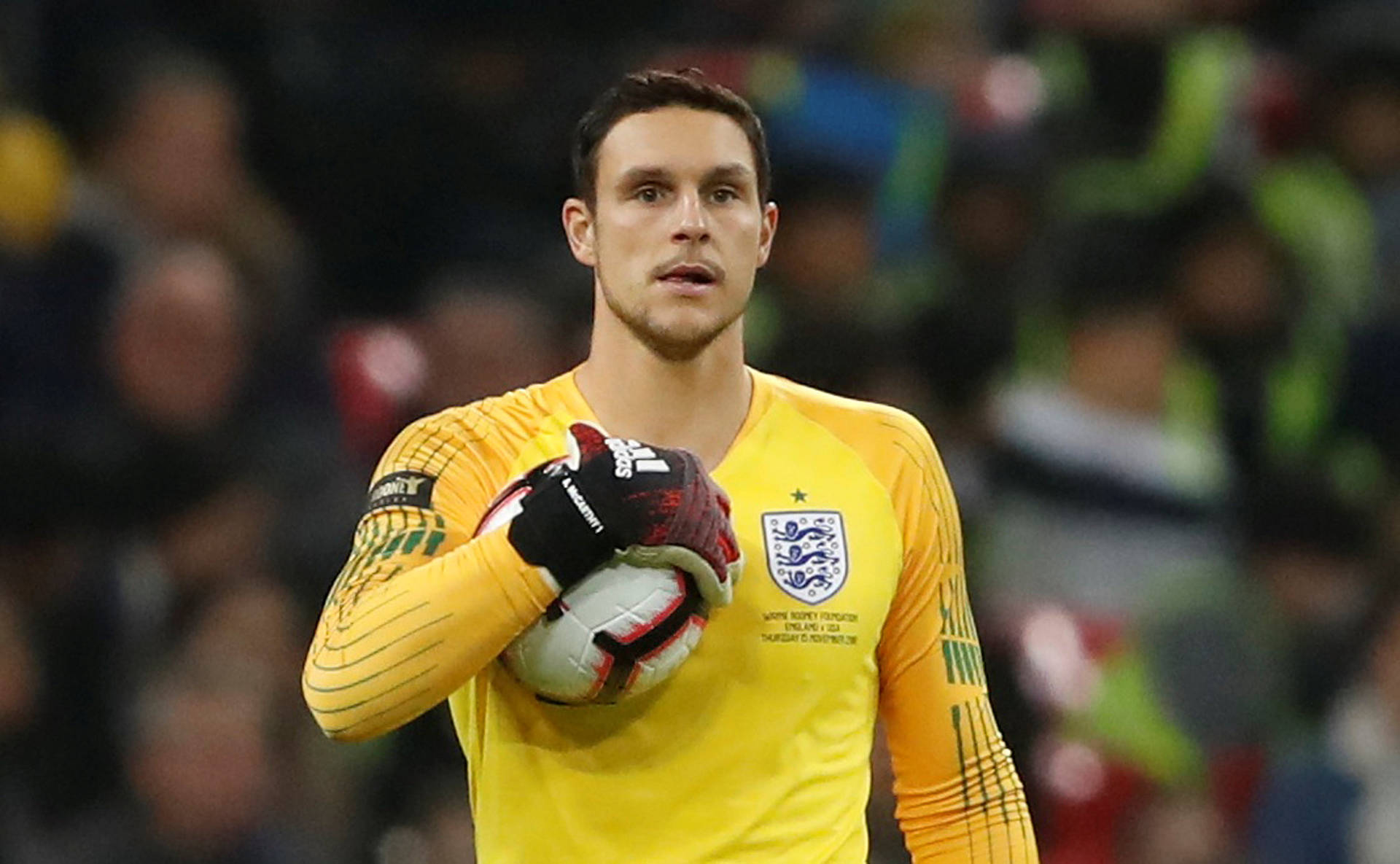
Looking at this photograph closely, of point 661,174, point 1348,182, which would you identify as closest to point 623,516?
point 661,174

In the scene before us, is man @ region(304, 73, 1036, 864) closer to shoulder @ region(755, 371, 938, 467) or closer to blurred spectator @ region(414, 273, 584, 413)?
shoulder @ region(755, 371, 938, 467)

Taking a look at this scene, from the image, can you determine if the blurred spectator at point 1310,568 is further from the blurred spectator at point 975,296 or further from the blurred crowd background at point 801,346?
the blurred spectator at point 975,296

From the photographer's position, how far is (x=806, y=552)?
414 cm

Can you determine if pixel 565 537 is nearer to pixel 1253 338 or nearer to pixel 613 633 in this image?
pixel 613 633

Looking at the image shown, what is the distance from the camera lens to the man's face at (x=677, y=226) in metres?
4.12

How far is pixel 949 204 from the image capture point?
8328mm

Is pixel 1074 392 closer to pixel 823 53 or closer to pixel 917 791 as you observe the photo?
pixel 823 53

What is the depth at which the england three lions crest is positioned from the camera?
4113 millimetres

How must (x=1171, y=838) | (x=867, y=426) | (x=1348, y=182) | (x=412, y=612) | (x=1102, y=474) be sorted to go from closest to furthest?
1. (x=412, y=612)
2. (x=867, y=426)
3. (x=1171, y=838)
4. (x=1102, y=474)
5. (x=1348, y=182)

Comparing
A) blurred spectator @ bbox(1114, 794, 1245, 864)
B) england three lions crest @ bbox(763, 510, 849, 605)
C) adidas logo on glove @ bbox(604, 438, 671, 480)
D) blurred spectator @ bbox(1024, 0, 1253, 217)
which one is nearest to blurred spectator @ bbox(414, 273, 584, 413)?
blurred spectator @ bbox(1024, 0, 1253, 217)

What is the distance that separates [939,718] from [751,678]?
1.19ft

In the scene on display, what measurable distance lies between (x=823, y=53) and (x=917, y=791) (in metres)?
4.66

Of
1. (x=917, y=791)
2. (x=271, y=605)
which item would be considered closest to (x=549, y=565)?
(x=917, y=791)

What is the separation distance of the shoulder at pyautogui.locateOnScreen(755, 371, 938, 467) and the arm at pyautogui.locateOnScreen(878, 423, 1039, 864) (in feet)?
0.11
